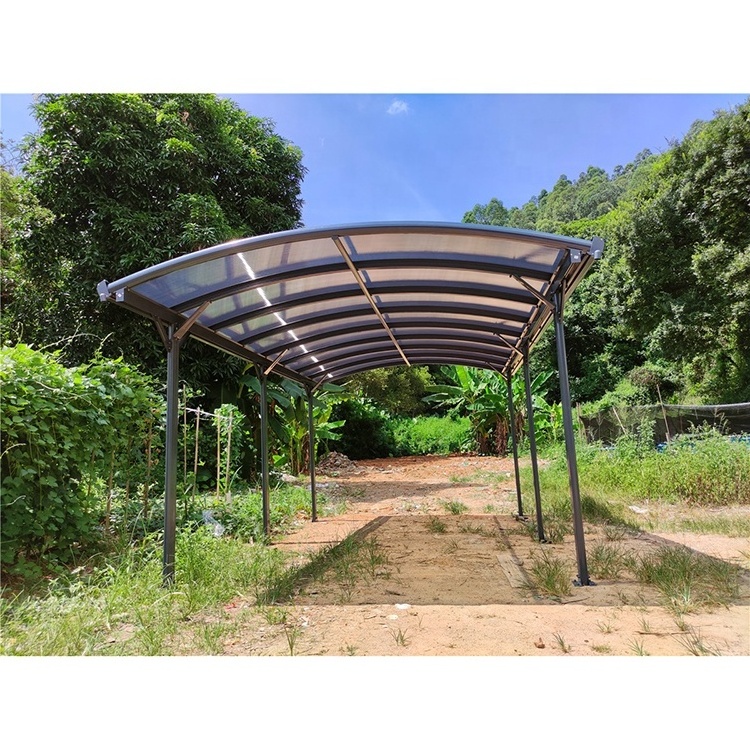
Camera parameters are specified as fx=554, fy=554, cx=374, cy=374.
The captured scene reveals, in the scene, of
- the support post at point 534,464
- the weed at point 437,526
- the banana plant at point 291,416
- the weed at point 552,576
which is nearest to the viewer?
the weed at point 552,576

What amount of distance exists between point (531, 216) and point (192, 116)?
130 ft

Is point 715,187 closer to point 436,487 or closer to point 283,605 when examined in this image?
point 436,487

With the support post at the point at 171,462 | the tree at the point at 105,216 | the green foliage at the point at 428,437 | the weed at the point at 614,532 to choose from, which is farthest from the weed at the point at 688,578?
the green foliage at the point at 428,437

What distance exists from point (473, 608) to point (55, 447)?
343 cm

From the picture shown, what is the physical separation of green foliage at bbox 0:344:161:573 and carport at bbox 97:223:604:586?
Answer: 756mm

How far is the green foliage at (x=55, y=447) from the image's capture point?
405 centimetres

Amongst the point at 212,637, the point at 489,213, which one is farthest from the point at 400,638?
the point at 489,213

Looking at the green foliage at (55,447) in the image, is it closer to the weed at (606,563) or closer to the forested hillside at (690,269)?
the weed at (606,563)

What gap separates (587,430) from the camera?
14.3 metres

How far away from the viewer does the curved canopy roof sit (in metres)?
4.00

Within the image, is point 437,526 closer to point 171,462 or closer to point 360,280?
point 360,280

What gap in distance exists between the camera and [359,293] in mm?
5508
